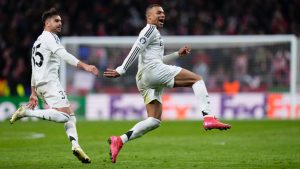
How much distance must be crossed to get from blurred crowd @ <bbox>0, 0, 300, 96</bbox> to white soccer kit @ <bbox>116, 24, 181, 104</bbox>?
15566 millimetres

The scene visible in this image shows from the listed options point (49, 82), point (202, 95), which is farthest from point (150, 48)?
point (49, 82)

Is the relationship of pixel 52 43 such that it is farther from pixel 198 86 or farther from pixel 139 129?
pixel 198 86

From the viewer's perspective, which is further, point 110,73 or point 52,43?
point 52,43

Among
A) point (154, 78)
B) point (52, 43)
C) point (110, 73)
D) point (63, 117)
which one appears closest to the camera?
point (110, 73)

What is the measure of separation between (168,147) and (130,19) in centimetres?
1410

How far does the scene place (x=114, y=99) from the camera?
24.5 metres

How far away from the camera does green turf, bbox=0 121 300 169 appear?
1138 cm

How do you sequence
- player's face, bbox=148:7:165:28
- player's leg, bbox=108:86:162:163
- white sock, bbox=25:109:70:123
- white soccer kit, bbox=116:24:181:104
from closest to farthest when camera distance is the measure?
1. white sock, bbox=25:109:70:123
2. white soccer kit, bbox=116:24:181:104
3. player's leg, bbox=108:86:162:163
4. player's face, bbox=148:7:165:28

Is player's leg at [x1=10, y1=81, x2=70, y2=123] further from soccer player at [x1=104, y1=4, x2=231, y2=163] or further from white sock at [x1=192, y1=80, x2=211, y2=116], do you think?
white sock at [x1=192, y1=80, x2=211, y2=116]

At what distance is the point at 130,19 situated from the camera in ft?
92.4

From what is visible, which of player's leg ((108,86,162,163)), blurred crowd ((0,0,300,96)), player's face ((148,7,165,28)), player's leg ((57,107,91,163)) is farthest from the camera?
blurred crowd ((0,0,300,96))

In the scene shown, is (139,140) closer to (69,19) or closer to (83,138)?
(83,138)

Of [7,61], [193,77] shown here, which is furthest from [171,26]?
[193,77]

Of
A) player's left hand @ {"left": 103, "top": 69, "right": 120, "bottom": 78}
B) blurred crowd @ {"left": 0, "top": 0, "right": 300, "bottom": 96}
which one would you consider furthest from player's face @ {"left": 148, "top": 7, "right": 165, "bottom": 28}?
blurred crowd @ {"left": 0, "top": 0, "right": 300, "bottom": 96}
